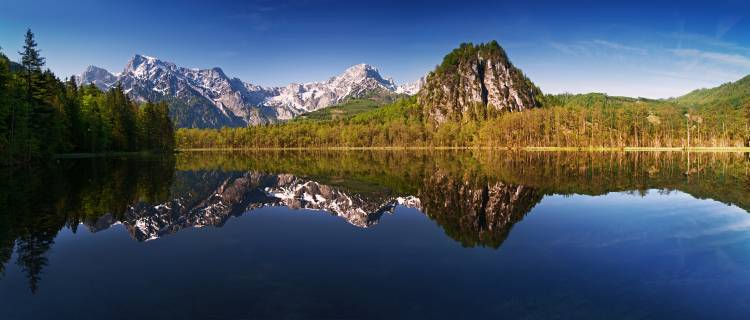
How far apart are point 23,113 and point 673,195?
8023cm

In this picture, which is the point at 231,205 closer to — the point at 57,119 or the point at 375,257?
the point at 375,257

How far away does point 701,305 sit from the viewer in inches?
449

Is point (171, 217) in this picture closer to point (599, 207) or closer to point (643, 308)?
point (643, 308)

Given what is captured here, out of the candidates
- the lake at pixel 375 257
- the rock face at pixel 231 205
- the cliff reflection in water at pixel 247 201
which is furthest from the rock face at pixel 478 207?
the rock face at pixel 231 205

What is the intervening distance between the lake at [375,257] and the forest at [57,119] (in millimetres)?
34486

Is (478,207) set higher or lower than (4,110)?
lower

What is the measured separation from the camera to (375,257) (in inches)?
650

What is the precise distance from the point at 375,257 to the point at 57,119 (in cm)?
8216

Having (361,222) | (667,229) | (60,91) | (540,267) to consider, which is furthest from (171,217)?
(60,91)

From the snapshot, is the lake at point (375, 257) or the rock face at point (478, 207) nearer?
the lake at point (375, 257)

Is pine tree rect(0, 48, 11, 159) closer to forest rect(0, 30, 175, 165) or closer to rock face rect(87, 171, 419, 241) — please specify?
forest rect(0, 30, 175, 165)

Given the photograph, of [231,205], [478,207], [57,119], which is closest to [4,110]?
[57,119]

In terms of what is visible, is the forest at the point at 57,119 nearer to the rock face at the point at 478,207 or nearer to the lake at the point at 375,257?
the lake at the point at 375,257

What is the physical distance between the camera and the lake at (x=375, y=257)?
1130 centimetres
